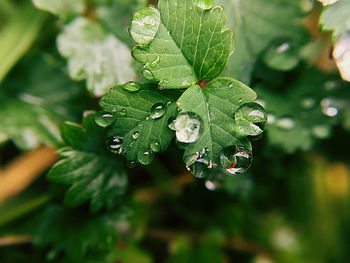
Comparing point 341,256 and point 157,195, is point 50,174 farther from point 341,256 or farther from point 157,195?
point 341,256

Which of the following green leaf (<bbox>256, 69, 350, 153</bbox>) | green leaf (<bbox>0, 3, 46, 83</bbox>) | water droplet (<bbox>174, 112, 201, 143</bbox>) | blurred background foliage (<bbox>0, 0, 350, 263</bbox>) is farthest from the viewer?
green leaf (<bbox>0, 3, 46, 83</bbox>)

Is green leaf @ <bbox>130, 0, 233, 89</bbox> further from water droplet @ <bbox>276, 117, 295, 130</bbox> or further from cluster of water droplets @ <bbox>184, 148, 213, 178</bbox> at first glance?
water droplet @ <bbox>276, 117, 295, 130</bbox>

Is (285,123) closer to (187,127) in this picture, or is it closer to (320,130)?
(320,130)

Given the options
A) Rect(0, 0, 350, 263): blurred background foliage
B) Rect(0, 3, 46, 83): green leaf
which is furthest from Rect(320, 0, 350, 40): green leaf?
Rect(0, 3, 46, 83): green leaf

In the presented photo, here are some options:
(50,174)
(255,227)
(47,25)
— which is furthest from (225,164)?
(47,25)

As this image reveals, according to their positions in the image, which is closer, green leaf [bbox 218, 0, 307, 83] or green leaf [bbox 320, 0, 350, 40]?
green leaf [bbox 320, 0, 350, 40]

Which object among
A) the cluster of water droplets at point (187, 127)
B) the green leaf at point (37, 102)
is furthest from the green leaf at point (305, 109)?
the green leaf at point (37, 102)

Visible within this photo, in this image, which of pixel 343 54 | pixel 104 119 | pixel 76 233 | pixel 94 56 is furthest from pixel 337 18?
pixel 76 233
